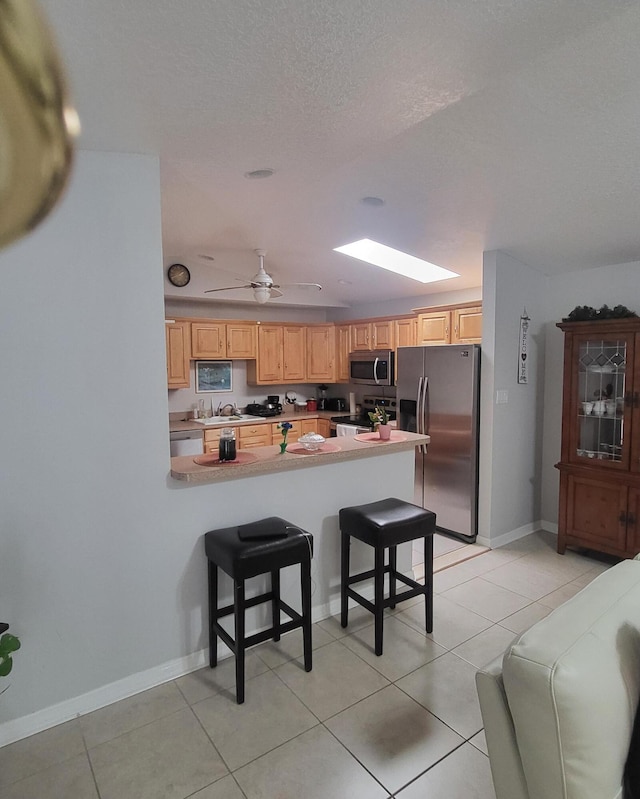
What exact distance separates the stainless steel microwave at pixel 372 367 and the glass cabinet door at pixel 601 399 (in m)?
2.08

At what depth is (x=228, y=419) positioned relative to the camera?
213 inches

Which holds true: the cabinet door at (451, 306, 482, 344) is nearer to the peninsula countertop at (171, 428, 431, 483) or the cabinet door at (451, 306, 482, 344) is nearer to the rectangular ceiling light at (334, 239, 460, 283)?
the rectangular ceiling light at (334, 239, 460, 283)

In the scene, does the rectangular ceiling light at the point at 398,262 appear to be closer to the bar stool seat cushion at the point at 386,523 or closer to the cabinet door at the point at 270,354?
the cabinet door at the point at 270,354

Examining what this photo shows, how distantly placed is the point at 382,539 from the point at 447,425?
5.91 ft

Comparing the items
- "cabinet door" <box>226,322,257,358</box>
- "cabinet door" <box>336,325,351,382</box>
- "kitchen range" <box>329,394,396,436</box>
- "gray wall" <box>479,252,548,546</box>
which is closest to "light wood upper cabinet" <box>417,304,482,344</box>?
"gray wall" <box>479,252,548,546</box>

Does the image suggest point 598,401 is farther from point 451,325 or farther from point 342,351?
point 342,351

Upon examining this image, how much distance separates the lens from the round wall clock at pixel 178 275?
4.72m

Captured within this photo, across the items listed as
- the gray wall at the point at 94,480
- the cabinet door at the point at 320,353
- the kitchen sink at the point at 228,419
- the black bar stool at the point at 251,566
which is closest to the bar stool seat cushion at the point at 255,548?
the black bar stool at the point at 251,566

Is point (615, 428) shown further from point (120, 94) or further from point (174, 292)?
point (174, 292)

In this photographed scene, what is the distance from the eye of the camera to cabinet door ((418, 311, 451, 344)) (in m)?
4.52

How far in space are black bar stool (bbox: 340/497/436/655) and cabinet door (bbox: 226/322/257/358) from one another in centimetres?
308

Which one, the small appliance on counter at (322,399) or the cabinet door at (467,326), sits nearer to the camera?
the cabinet door at (467,326)

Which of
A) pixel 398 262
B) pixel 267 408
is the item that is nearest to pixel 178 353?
pixel 267 408

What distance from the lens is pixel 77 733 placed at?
1.98 meters
